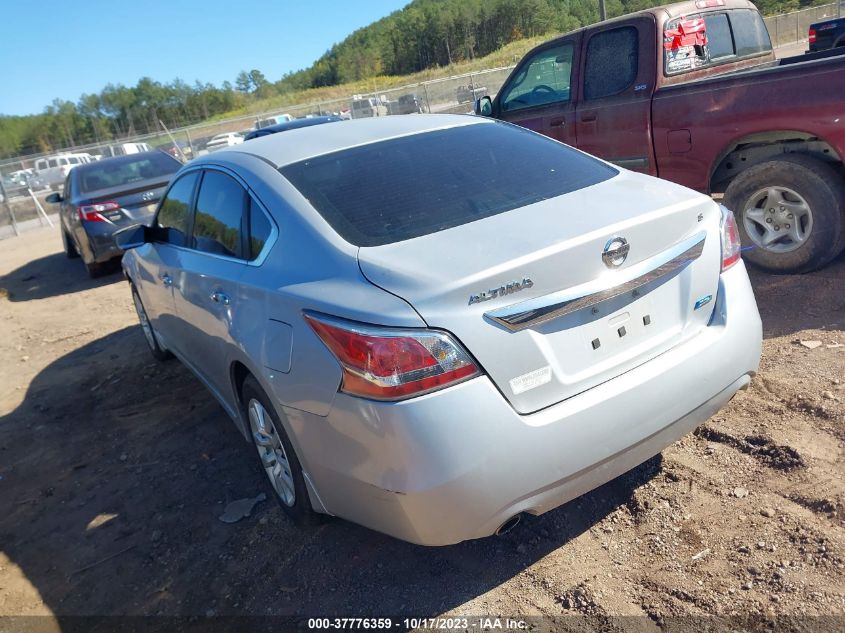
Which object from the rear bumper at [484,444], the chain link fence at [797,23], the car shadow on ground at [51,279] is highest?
the rear bumper at [484,444]

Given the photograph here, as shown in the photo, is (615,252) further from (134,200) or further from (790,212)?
(134,200)

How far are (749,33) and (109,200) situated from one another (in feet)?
26.2

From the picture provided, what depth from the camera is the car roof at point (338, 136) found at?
3352 millimetres

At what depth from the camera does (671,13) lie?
5820mm

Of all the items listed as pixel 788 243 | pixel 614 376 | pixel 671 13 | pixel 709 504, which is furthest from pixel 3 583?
pixel 671 13

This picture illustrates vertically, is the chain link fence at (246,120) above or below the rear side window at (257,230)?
below

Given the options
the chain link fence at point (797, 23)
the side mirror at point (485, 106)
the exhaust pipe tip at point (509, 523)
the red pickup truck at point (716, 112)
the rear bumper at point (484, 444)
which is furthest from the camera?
the chain link fence at point (797, 23)

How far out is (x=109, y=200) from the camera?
9516 millimetres

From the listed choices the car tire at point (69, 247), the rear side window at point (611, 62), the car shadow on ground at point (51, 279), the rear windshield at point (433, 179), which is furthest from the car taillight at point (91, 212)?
the rear windshield at point (433, 179)

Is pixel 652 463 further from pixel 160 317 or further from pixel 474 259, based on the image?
pixel 160 317

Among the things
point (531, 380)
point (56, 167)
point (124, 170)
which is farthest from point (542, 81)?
point (56, 167)

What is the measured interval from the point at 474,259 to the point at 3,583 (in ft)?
9.15

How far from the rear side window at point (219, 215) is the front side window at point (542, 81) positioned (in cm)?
385

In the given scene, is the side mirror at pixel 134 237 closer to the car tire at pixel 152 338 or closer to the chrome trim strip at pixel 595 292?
the car tire at pixel 152 338
